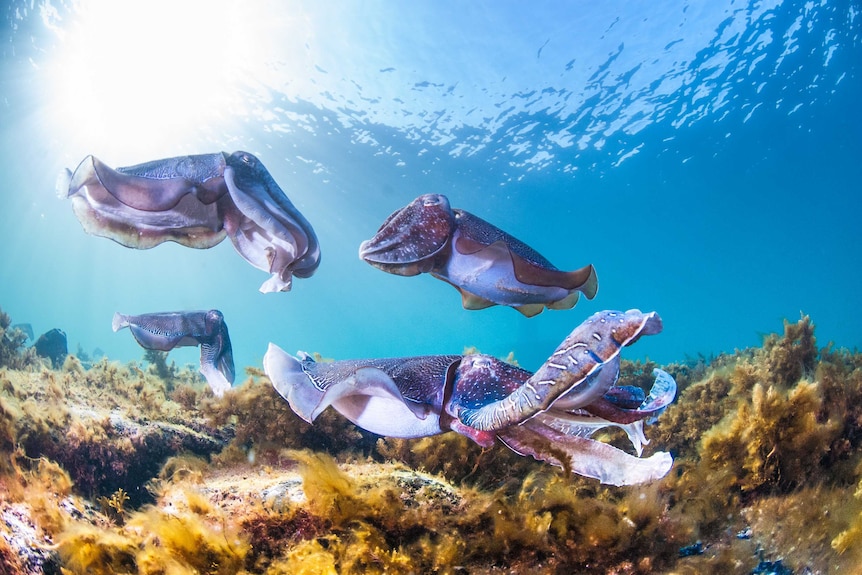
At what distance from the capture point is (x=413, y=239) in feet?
9.72

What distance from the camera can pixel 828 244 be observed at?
5588 centimetres

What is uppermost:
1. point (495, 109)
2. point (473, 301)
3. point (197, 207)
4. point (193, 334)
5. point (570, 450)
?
Result: point (495, 109)

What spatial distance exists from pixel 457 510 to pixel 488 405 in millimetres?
1035

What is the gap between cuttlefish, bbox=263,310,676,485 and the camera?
188cm

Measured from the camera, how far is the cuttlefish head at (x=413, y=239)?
2912 mm

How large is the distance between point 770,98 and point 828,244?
140 feet

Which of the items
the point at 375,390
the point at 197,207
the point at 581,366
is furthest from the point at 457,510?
the point at 197,207

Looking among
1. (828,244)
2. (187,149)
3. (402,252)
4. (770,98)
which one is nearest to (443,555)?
(402,252)

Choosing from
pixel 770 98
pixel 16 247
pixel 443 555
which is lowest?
pixel 443 555

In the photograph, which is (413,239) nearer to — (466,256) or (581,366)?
(466,256)

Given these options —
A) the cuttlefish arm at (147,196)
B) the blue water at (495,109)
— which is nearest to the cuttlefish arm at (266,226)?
the cuttlefish arm at (147,196)

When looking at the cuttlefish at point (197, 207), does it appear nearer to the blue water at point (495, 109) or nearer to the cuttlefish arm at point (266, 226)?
the cuttlefish arm at point (266, 226)

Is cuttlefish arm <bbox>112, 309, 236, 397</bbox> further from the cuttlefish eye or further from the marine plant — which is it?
the marine plant

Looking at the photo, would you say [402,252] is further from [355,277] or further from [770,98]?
[355,277]
